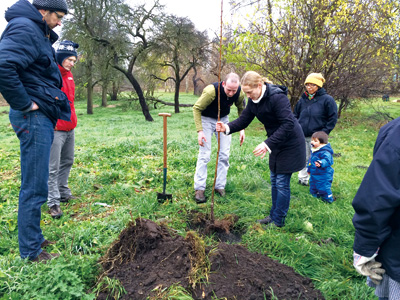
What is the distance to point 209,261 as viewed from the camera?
8.13 feet

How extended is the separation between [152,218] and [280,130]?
2003mm

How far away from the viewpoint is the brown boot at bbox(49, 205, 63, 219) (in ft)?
12.3

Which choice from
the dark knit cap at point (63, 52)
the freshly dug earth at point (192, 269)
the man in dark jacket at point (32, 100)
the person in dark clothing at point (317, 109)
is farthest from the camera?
the person in dark clothing at point (317, 109)

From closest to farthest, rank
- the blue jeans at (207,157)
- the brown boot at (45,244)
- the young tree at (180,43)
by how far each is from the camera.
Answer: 1. the brown boot at (45,244)
2. the blue jeans at (207,157)
3. the young tree at (180,43)

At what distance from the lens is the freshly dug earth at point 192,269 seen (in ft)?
7.47

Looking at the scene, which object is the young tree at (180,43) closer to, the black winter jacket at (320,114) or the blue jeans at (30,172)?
the black winter jacket at (320,114)

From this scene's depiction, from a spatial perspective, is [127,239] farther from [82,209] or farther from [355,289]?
[355,289]

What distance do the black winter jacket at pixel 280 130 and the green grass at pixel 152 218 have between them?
2.64 feet

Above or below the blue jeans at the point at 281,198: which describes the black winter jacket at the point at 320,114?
above

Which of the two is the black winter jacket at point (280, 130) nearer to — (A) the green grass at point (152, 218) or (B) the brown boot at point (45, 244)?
(A) the green grass at point (152, 218)

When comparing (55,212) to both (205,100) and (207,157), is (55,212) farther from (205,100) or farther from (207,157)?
(205,100)

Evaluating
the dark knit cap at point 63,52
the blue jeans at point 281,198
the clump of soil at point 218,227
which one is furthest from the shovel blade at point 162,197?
the dark knit cap at point 63,52

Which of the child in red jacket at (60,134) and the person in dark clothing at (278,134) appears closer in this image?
the person in dark clothing at (278,134)

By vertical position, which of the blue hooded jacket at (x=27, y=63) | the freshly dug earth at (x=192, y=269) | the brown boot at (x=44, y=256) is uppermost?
the blue hooded jacket at (x=27, y=63)
